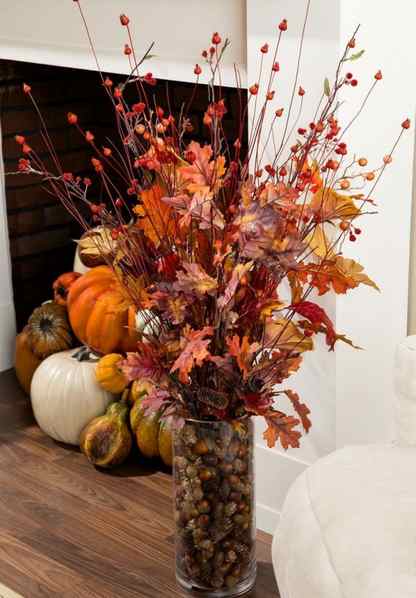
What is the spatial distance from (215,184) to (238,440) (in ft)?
1.59

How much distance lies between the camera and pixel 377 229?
6.08 feet

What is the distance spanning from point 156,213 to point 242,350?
26 centimetres

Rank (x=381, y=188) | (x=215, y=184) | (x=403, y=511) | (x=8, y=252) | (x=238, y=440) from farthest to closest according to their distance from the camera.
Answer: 1. (x=8, y=252)
2. (x=381, y=188)
3. (x=238, y=440)
4. (x=215, y=184)
5. (x=403, y=511)

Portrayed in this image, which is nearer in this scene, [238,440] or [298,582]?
[298,582]

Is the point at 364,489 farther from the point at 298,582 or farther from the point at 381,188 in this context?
the point at 381,188

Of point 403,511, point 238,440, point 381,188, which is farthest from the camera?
point 381,188

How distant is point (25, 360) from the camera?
270 centimetres

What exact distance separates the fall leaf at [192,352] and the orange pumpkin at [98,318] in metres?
0.85

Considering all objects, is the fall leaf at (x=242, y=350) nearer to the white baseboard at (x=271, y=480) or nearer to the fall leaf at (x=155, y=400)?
the fall leaf at (x=155, y=400)

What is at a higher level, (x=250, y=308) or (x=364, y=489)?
(x=250, y=308)

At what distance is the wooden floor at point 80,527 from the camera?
1931mm

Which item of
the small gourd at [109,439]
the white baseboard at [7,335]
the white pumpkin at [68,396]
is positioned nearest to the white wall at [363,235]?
the small gourd at [109,439]

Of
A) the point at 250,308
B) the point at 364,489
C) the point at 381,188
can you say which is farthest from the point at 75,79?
the point at 364,489

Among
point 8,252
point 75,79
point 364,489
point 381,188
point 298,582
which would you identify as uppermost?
point 75,79
